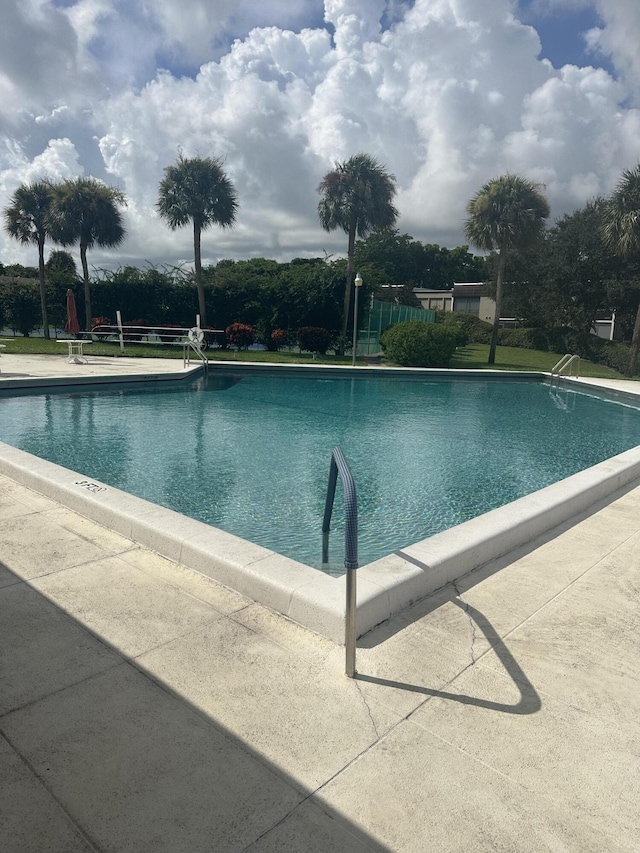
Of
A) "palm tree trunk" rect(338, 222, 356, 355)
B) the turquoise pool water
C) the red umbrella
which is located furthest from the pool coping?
"palm tree trunk" rect(338, 222, 356, 355)

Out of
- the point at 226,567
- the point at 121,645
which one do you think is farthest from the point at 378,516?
the point at 121,645

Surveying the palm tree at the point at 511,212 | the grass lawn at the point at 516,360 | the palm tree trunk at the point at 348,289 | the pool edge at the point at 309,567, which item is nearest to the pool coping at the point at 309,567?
the pool edge at the point at 309,567

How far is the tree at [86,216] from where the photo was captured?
26375 mm

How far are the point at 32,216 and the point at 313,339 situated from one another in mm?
15907

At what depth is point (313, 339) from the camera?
2355 centimetres

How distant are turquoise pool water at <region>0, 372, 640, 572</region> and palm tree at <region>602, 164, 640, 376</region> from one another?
10272 millimetres

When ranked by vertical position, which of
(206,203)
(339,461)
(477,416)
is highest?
(206,203)

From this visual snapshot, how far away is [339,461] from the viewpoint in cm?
279

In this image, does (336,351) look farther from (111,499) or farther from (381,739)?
(381,739)

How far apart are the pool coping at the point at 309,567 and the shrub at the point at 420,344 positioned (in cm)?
1572

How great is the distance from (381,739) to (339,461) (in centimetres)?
126

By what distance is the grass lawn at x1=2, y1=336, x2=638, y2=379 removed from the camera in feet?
68.1

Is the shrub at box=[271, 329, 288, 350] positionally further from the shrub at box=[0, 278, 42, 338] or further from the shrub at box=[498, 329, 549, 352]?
the shrub at box=[498, 329, 549, 352]

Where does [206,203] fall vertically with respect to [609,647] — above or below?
above
